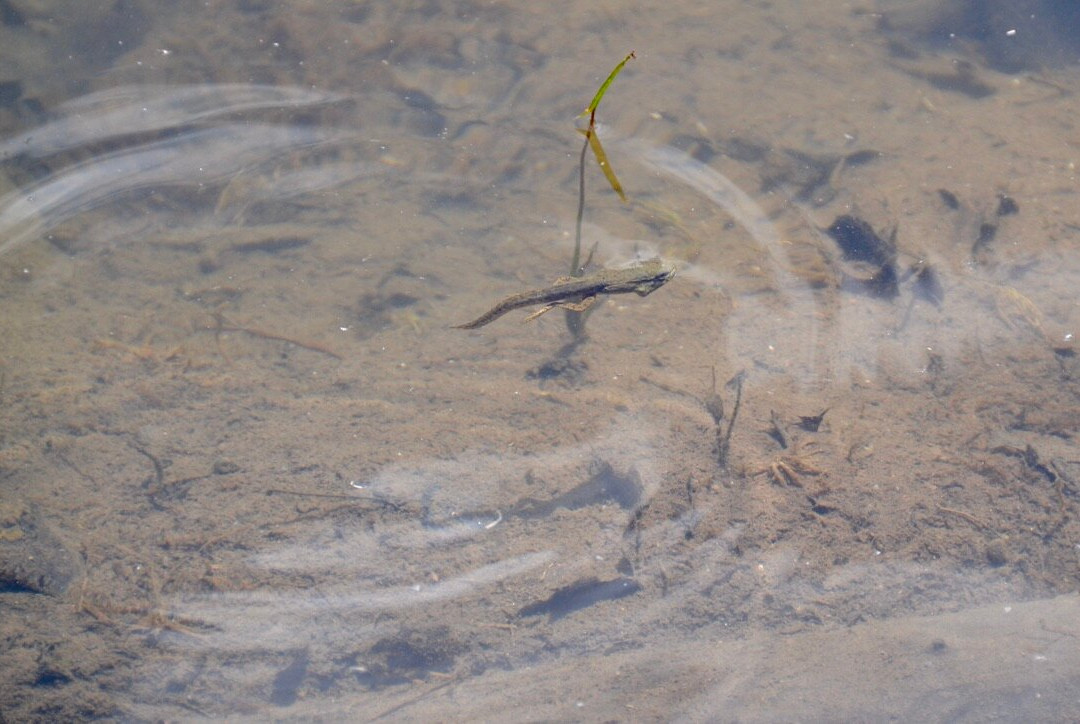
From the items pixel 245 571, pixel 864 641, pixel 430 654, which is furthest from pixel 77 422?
pixel 864 641

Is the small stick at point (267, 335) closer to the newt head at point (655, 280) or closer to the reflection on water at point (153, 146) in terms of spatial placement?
the reflection on water at point (153, 146)

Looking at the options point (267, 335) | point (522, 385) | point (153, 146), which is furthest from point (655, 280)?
point (153, 146)

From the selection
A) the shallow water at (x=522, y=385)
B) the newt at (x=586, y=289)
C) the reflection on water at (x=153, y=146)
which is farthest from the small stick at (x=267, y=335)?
the reflection on water at (x=153, y=146)

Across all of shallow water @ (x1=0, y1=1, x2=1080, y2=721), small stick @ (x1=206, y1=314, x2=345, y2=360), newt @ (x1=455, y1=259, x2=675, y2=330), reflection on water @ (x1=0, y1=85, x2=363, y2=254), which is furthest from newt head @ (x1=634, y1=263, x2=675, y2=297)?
reflection on water @ (x1=0, y1=85, x2=363, y2=254)

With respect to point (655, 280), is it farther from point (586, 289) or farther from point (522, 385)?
point (522, 385)

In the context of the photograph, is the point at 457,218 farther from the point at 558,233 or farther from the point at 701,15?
the point at 701,15

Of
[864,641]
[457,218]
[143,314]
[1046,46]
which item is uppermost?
[1046,46]

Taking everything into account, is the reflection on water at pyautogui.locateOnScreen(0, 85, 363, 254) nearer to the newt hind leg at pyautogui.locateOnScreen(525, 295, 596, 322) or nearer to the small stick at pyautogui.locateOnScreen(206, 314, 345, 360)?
the small stick at pyautogui.locateOnScreen(206, 314, 345, 360)
